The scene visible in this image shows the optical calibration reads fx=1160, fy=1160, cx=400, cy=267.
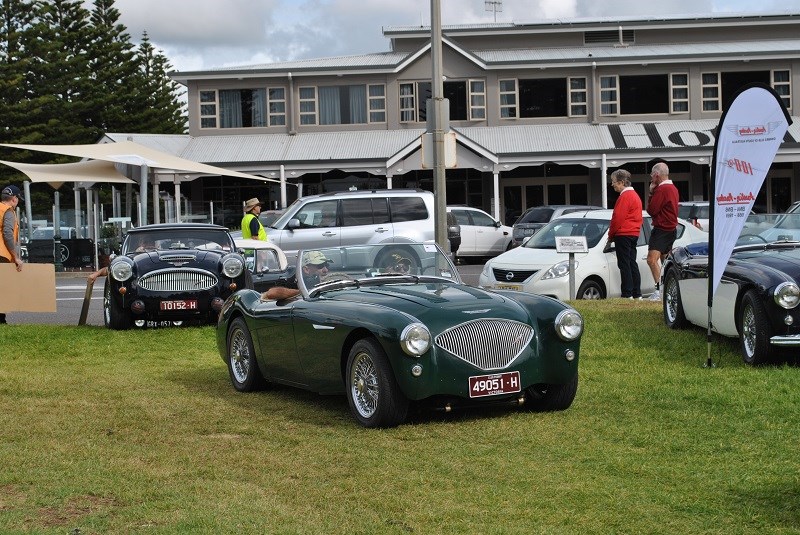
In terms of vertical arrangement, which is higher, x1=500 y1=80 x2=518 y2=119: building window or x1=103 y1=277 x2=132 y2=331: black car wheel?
x1=500 y1=80 x2=518 y2=119: building window

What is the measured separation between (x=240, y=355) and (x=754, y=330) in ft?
15.0

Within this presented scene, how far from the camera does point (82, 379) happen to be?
10867 millimetres

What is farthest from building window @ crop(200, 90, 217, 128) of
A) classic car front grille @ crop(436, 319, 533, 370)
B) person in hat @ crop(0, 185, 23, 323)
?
classic car front grille @ crop(436, 319, 533, 370)

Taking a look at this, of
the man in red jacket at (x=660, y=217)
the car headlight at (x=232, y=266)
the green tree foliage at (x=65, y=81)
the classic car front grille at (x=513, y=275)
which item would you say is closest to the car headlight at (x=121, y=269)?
the car headlight at (x=232, y=266)

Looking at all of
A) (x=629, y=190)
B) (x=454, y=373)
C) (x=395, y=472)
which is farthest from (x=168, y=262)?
(x=395, y=472)

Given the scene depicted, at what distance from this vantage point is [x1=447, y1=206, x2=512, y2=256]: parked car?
102 ft

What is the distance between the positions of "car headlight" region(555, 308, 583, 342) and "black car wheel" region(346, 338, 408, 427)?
1.26m

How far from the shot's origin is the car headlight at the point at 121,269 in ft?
48.5

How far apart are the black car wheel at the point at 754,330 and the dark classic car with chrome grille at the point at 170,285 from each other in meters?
6.76

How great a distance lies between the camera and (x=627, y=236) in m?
16.1

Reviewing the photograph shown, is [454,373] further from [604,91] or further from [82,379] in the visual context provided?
[604,91]

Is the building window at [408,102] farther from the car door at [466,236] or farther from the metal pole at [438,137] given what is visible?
the metal pole at [438,137]

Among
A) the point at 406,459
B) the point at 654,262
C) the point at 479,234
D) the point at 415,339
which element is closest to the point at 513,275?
the point at 654,262

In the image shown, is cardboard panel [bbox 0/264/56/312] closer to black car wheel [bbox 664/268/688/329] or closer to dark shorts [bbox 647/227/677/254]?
black car wheel [bbox 664/268/688/329]
